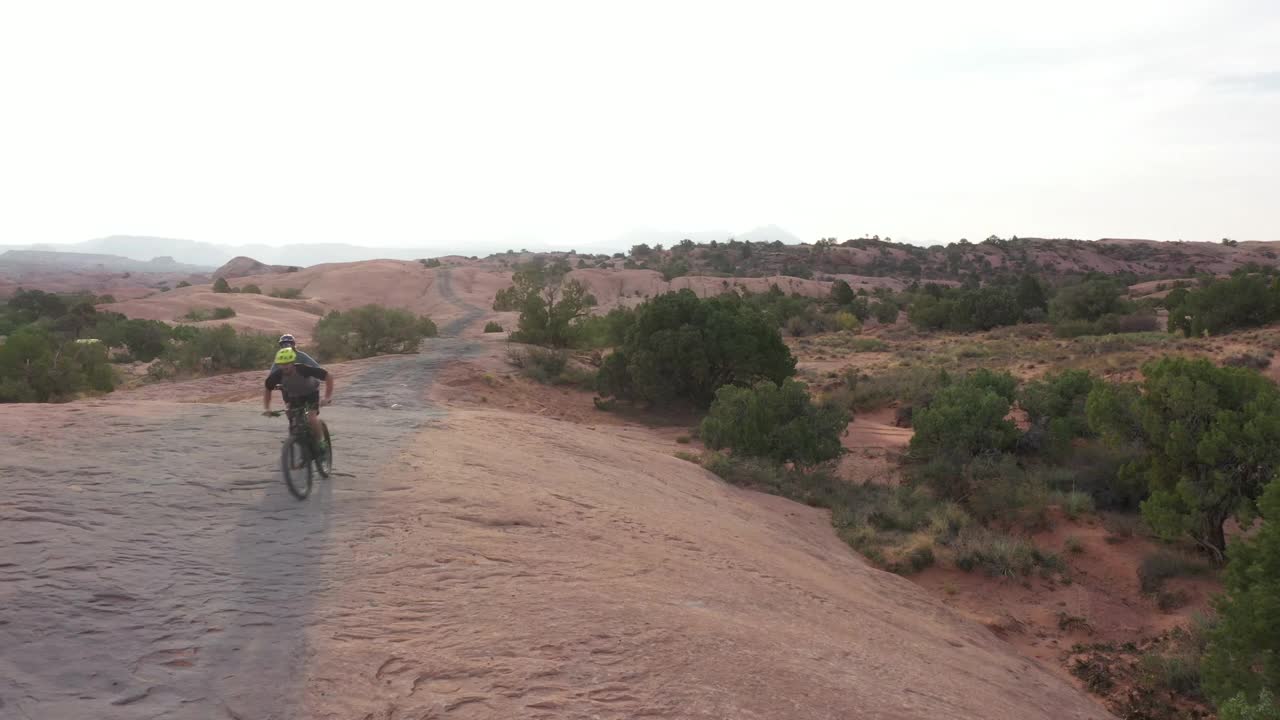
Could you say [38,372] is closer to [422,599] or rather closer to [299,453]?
[299,453]

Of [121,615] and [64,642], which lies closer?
[64,642]

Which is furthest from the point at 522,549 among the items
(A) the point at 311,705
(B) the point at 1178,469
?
(B) the point at 1178,469

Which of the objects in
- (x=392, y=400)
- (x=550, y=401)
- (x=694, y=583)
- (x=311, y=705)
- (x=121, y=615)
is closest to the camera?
(x=311, y=705)

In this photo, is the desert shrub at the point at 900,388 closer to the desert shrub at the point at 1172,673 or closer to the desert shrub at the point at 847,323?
the desert shrub at the point at 1172,673

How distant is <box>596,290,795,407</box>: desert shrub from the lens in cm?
1989

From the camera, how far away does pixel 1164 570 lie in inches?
385

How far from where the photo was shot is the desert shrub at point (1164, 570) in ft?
31.8

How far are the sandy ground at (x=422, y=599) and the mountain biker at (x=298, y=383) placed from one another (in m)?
0.82

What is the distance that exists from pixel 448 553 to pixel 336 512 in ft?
4.82

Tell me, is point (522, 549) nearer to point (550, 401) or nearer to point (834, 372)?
point (550, 401)

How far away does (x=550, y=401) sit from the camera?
21.3 metres

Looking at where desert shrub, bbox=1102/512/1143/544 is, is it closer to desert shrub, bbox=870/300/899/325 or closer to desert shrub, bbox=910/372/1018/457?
desert shrub, bbox=910/372/1018/457

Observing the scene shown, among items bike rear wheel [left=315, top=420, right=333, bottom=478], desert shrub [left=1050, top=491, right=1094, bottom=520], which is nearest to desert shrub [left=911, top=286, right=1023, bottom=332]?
desert shrub [left=1050, top=491, right=1094, bottom=520]

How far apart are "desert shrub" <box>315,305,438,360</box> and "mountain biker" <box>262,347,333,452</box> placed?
20.0 metres
